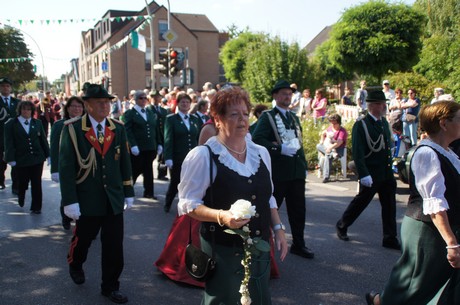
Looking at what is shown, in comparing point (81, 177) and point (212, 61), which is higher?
point (212, 61)

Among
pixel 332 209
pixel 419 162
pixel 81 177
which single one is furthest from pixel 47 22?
pixel 419 162

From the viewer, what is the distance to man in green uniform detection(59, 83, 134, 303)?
4375mm

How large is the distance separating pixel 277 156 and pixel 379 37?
21.0 meters

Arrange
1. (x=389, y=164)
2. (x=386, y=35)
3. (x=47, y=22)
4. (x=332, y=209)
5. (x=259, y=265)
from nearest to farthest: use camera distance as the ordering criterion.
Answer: (x=259, y=265), (x=389, y=164), (x=332, y=209), (x=47, y=22), (x=386, y=35)

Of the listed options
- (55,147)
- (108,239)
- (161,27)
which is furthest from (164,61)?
(161,27)

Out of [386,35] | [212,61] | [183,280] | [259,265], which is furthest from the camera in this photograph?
[212,61]

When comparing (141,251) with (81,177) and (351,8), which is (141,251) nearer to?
(81,177)

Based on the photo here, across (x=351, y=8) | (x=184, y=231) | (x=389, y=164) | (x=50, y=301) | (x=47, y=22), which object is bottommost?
(x=50, y=301)

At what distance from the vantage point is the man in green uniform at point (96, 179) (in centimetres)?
438

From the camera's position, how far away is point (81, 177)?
4.42m

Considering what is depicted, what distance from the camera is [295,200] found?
564 centimetres

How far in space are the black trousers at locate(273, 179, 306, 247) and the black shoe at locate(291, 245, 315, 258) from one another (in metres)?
0.06

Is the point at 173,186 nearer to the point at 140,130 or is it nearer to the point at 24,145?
the point at 140,130

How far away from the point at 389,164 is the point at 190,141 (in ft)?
11.7
